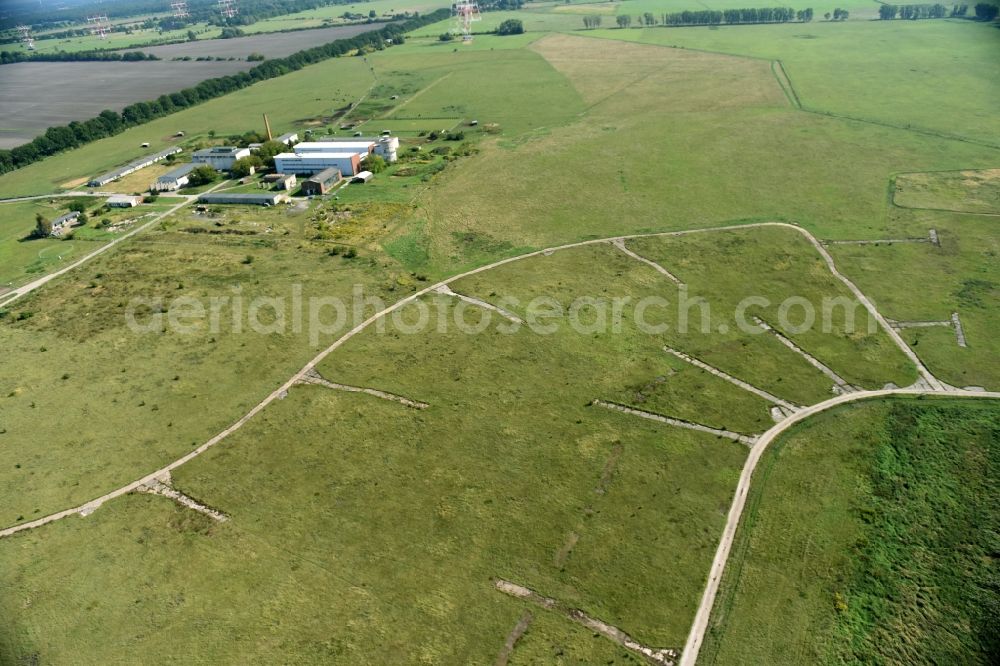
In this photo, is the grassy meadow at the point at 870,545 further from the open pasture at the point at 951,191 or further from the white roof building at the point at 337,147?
the white roof building at the point at 337,147

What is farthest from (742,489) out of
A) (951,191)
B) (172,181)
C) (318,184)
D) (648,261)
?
(172,181)

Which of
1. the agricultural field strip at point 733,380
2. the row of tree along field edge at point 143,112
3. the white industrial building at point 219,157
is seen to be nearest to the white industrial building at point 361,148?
the white industrial building at point 219,157

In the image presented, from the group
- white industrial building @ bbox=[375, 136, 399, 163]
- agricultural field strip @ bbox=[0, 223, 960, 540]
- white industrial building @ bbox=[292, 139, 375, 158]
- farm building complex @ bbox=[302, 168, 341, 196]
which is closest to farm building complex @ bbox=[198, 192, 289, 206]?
farm building complex @ bbox=[302, 168, 341, 196]

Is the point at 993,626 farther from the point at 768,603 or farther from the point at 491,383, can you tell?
the point at 491,383

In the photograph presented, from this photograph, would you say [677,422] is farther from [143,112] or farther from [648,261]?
[143,112]

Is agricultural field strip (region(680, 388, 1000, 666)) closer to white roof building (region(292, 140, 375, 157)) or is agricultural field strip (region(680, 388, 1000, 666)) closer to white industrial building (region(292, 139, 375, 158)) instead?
white industrial building (region(292, 139, 375, 158))
